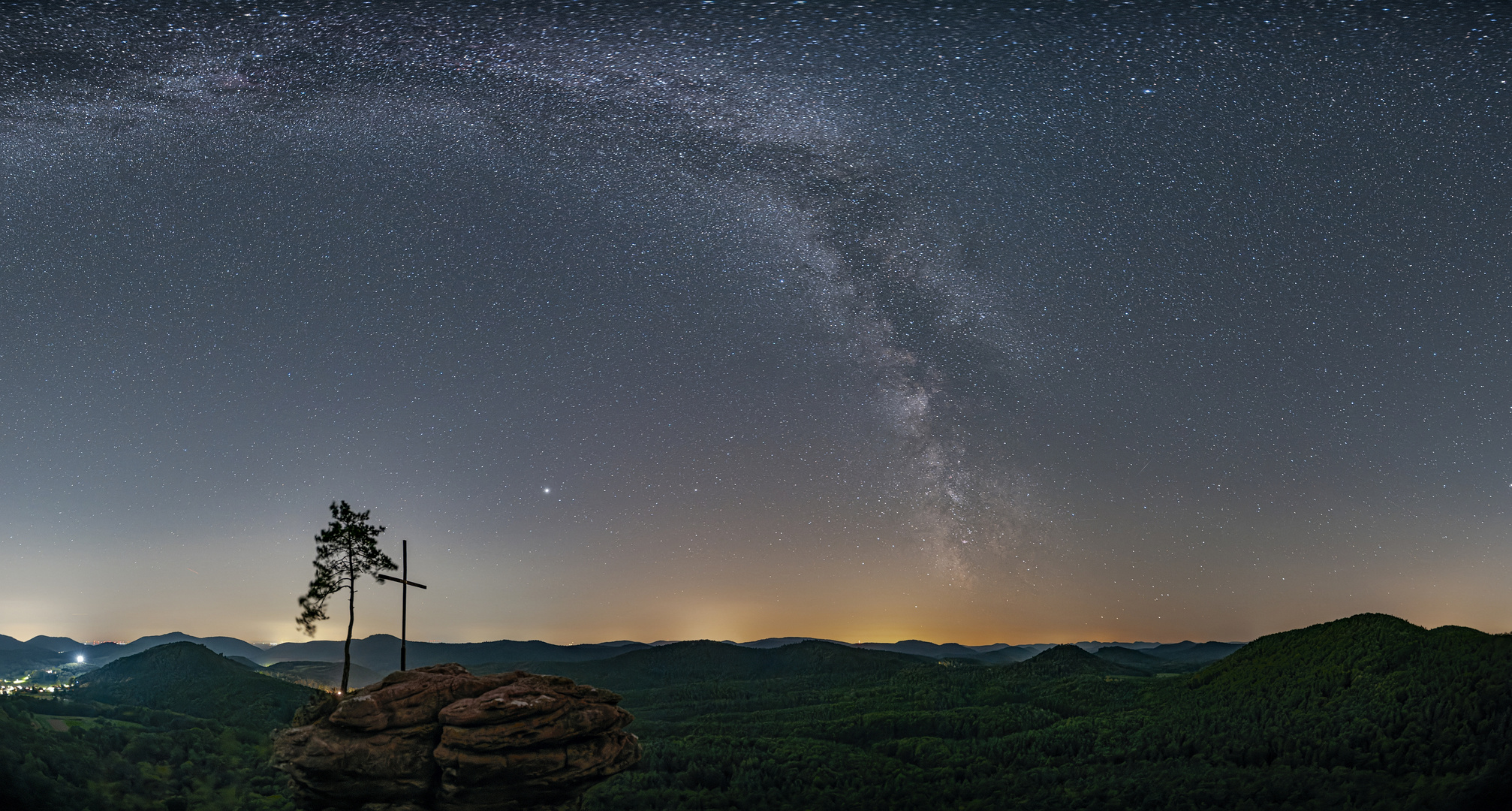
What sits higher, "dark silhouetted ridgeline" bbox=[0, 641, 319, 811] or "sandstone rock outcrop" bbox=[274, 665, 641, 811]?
"sandstone rock outcrop" bbox=[274, 665, 641, 811]

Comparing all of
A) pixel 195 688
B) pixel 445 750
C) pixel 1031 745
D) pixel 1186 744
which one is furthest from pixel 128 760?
pixel 1186 744

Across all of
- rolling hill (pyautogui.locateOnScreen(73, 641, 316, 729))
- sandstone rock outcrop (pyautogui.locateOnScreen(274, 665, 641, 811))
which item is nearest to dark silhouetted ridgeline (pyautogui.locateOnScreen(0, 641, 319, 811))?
rolling hill (pyautogui.locateOnScreen(73, 641, 316, 729))

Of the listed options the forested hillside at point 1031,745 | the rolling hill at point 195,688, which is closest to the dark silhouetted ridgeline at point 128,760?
the forested hillside at point 1031,745

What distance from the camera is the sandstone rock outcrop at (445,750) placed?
3450 centimetres

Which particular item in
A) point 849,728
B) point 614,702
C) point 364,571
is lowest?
point 849,728

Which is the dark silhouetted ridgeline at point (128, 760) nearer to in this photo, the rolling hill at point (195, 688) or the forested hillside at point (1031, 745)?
the forested hillside at point (1031, 745)

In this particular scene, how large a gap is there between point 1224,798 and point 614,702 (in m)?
60.8

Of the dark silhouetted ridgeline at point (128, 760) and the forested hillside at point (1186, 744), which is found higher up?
the dark silhouetted ridgeline at point (128, 760)

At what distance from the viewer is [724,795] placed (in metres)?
71.2

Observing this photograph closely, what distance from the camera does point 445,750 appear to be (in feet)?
114

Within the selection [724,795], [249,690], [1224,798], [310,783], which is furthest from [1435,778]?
[249,690]

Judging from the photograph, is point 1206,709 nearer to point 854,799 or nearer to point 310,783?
point 854,799

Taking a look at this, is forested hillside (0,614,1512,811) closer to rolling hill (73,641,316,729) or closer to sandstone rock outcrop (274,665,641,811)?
rolling hill (73,641,316,729)

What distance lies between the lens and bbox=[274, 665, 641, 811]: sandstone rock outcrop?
113ft
